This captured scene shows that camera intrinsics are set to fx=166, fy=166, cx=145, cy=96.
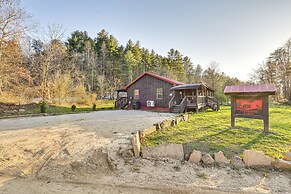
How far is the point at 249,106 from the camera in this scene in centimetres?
697

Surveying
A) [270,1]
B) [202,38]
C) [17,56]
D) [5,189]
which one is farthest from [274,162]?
[17,56]

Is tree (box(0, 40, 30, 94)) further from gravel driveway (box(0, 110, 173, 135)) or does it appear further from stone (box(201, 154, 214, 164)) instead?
stone (box(201, 154, 214, 164))

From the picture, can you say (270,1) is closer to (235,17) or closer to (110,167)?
(235,17)

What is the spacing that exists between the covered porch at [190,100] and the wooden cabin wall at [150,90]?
41.0 inches

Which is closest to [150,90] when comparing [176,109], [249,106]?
[176,109]

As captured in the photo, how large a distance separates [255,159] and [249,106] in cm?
377

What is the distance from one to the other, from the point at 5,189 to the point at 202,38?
57.5 feet

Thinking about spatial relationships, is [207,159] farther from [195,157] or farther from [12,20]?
[12,20]

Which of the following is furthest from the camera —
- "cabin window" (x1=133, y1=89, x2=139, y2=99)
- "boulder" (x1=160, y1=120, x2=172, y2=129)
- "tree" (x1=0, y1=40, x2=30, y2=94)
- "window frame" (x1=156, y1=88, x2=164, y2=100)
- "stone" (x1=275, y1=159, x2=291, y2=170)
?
"cabin window" (x1=133, y1=89, x2=139, y2=99)

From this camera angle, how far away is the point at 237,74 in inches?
1640

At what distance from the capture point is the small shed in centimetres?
646

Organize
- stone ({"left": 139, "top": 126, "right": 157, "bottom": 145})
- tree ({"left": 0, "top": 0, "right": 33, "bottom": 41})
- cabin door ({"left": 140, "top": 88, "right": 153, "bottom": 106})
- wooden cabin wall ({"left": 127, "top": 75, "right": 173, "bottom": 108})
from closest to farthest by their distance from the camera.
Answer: stone ({"left": 139, "top": 126, "right": 157, "bottom": 145}) → tree ({"left": 0, "top": 0, "right": 33, "bottom": 41}) → wooden cabin wall ({"left": 127, "top": 75, "right": 173, "bottom": 108}) → cabin door ({"left": 140, "top": 88, "right": 153, "bottom": 106})

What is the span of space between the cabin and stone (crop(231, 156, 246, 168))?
10426 mm

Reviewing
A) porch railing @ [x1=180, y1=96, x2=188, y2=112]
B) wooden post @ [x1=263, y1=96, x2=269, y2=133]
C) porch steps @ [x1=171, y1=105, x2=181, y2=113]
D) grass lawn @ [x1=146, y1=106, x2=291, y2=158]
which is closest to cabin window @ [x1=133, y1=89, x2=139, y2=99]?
porch steps @ [x1=171, y1=105, x2=181, y2=113]
